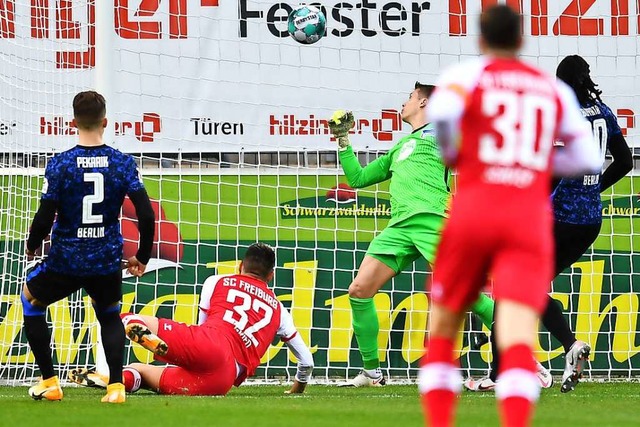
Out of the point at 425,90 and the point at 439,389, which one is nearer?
the point at 439,389

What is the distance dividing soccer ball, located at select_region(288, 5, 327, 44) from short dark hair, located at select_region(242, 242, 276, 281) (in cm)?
238

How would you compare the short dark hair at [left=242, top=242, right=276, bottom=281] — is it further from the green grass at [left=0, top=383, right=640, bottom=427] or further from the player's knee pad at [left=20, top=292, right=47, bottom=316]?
the player's knee pad at [left=20, top=292, right=47, bottom=316]

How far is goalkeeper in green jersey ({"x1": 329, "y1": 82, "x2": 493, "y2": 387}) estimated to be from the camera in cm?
793

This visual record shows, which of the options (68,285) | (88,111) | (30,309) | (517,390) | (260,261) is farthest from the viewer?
(260,261)

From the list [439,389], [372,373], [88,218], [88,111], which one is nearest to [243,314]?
[372,373]

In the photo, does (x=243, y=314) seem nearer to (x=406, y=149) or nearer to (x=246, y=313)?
(x=246, y=313)

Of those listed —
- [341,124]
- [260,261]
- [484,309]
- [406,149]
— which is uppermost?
[341,124]

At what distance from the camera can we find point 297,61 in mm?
9812

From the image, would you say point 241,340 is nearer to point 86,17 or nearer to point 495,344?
point 495,344

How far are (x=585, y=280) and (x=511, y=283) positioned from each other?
5954 mm

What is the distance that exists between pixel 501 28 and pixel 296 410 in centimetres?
267

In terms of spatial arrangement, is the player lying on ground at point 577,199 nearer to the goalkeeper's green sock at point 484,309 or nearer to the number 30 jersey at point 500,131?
the goalkeeper's green sock at point 484,309

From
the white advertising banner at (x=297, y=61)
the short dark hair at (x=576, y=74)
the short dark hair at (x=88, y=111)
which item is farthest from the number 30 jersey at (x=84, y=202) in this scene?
the white advertising banner at (x=297, y=61)

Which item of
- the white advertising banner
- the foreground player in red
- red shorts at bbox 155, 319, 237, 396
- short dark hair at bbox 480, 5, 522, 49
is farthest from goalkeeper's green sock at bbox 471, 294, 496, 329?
short dark hair at bbox 480, 5, 522, 49
